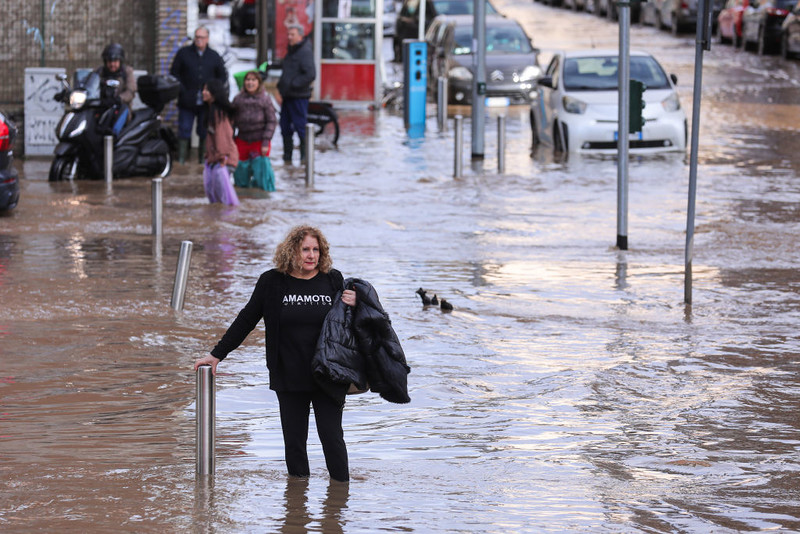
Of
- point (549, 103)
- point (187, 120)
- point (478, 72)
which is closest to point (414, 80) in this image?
point (549, 103)

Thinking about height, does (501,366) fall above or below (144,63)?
below

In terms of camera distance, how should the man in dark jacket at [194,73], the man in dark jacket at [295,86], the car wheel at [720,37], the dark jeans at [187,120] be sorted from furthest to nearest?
1. the car wheel at [720,37]
2. the man in dark jacket at [295,86]
3. the dark jeans at [187,120]
4. the man in dark jacket at [194,73]

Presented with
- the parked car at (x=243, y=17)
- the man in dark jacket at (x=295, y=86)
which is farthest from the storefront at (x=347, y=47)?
the parked car at (x=243, y=17)

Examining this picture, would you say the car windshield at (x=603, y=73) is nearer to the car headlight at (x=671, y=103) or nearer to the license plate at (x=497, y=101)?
the car headlight at (x=671, y=103)

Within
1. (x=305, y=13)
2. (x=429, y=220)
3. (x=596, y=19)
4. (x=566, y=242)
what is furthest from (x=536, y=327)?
(x=596, y=19)

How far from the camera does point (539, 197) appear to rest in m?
18.2

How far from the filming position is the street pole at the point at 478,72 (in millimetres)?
21531

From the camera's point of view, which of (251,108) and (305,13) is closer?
(251,108)

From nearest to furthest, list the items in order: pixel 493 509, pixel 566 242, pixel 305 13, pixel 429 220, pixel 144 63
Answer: pixel 493 509, pixel 566 242, pixel 429 220, pixel 144 63, pixel 305 13

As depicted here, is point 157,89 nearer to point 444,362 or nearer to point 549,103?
point 549,103

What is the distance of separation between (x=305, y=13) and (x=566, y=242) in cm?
2106

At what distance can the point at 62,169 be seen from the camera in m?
19.0

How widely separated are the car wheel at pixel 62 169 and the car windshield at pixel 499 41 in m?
12.3

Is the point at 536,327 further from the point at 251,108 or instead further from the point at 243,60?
the point at 243,60
